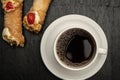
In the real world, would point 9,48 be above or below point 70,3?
below

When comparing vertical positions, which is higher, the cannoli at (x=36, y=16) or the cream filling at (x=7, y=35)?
the cannoli at (x=36, y=16)

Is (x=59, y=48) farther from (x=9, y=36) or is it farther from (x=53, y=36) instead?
(x=9, y=36)

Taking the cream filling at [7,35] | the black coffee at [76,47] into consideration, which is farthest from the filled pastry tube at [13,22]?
the black coffee at [76,47]

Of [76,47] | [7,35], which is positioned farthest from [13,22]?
[76,47]

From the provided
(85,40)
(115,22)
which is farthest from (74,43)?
(115,22)

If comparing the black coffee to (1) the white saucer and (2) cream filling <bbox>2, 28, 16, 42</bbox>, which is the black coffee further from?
(2) cream filling <bbox>2, 28, 16, 42</bbox>

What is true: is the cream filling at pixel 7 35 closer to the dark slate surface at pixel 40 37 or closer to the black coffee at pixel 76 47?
the dark slate surface at pixel 40 37
